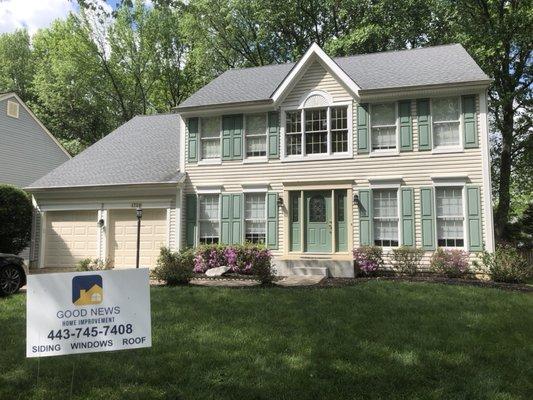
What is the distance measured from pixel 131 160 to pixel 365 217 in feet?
29.4

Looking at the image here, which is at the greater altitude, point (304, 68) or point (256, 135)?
point (304, 68)

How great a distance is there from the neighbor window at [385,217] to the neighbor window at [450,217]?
4.00 ft

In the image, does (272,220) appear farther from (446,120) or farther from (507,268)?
(507,268)

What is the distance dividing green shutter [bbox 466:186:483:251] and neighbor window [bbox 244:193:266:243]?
616 centimetres

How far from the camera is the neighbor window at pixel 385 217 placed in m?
13.4

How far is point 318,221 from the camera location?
1403 centimetres

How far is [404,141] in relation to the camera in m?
13.4

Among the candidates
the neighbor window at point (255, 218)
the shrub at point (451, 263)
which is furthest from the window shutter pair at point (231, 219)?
the shrub at point (451, 263)

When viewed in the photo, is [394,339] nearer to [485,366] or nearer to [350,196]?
[485,366]

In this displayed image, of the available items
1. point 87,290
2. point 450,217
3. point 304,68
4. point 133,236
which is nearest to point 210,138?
point 304,68

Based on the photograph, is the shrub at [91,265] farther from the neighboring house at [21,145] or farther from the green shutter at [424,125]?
the green shutter at [424,125]

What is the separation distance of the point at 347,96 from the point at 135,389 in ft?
38.6

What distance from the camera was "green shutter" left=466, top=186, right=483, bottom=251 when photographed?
12453mm

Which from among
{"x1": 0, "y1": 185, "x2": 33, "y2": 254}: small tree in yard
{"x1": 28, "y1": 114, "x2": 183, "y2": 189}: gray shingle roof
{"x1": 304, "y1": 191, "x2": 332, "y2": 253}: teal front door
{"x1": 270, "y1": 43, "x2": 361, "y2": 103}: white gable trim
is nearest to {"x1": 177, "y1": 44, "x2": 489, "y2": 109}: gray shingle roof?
{"x1": 270, "y1": 43, "x2": 361, "y2": 103}: white gable trim
